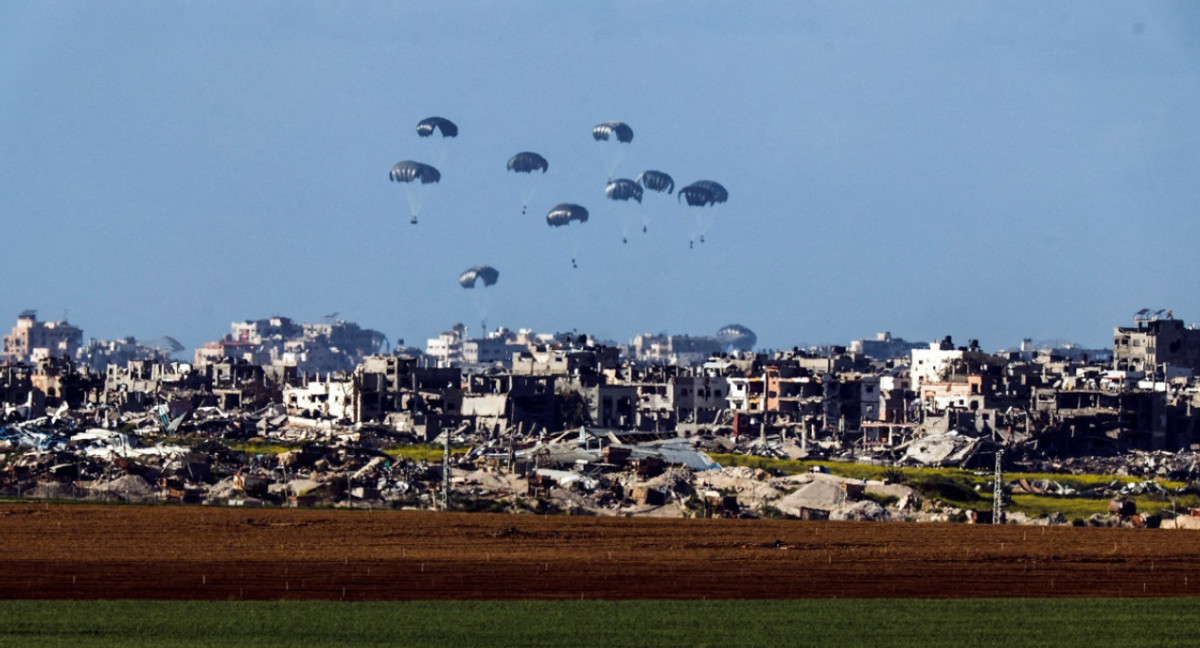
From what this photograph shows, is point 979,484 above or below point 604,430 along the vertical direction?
below

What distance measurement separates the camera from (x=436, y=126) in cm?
16050

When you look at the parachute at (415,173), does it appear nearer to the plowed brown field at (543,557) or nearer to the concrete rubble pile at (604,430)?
the concrete rubble pile at (604,430)

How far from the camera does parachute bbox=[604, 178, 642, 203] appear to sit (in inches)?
6919

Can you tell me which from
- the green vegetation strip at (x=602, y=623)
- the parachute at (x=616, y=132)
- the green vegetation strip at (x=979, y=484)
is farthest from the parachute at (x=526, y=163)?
the green vegetation strip at (x=602, y=623)

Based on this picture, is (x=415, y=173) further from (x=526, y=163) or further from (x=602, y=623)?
(x=602, y=623)

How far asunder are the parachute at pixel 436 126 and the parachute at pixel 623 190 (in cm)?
1938

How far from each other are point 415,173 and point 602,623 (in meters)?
129

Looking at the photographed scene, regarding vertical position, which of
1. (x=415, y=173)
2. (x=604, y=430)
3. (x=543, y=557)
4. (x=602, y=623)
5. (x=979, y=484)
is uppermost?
(x=415, y=173)

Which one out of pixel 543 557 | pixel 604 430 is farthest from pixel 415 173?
pixel 543 557

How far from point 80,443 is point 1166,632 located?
5546 cm

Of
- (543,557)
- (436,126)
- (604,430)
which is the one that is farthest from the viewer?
(436,126)

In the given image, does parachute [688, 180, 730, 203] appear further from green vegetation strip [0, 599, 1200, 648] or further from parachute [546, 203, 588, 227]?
green vegetation strip [0, 599, 1200, 648]

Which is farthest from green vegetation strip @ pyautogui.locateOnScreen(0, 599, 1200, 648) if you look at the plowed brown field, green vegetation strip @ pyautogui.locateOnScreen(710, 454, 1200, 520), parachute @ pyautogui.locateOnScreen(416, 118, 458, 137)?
parachute @ pyautogui.locateOnScreen(416, 118, 458, 137)

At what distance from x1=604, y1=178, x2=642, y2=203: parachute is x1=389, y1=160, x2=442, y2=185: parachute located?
18728 millimetres
